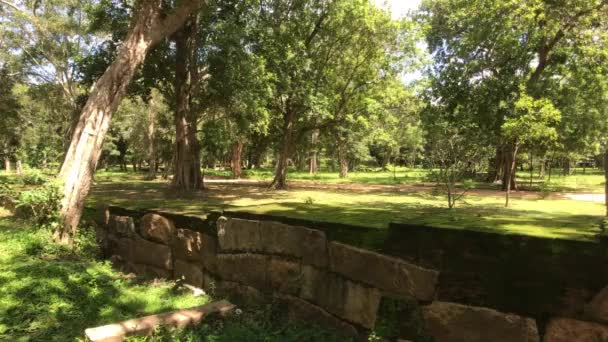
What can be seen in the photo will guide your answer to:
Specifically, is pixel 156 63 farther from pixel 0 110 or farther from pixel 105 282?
pixel 0 110

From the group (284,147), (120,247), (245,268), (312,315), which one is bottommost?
(312,315)

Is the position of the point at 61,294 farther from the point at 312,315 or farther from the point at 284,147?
the point at 284,147

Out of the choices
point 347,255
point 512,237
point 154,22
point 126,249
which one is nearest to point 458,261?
point 512,237

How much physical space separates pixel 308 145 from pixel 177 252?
906 inches

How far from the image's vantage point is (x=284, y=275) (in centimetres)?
448

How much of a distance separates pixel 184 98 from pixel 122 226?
7902mm

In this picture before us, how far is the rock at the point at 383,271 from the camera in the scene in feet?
10.9

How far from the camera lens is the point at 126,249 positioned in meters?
6.52

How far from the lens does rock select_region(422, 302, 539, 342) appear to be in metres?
2.86

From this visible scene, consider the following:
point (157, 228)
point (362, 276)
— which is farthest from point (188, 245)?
point (362, 276)

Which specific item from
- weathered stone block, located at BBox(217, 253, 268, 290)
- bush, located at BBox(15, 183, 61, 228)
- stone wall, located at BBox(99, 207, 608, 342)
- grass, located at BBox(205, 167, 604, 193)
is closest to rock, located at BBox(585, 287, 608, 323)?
stone wall, located at BBox(99, 207, 608, 342)

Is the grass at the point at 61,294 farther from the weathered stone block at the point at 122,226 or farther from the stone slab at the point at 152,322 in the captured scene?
the weathered stone block at the point at 122,226

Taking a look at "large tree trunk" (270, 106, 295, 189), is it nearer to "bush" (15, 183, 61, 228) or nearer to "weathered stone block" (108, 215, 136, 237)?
"weathered stone block" (108, 215, 136, 237)

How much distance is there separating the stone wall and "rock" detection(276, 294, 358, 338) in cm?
1
